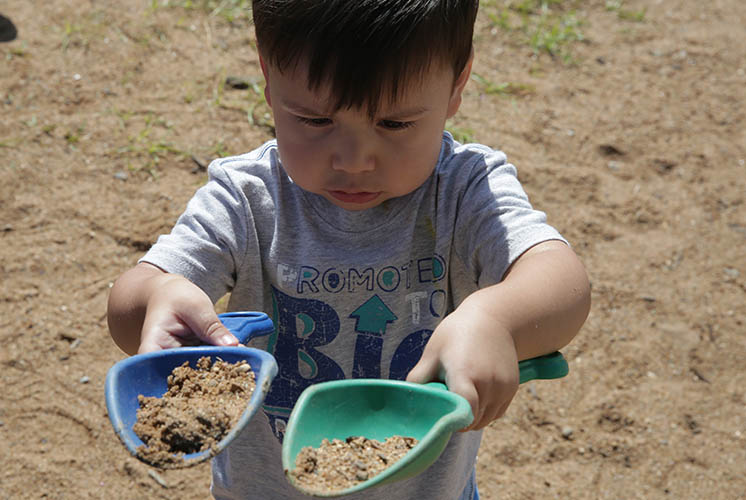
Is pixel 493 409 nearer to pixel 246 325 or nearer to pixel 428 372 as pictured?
pixel 428 372

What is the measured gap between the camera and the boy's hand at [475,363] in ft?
3.59

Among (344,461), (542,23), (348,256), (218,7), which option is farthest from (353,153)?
(542,23)

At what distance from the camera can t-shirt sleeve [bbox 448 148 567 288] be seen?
1.41 meters

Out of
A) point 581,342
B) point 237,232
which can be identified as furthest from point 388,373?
point 581,342

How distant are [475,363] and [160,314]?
1.62ft

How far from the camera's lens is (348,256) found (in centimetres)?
153

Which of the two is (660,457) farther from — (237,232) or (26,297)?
(26,297)

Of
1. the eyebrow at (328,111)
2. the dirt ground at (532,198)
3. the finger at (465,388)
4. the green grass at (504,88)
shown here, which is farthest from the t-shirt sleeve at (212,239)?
the green grass at (504,88)

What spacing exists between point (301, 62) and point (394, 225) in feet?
1.32

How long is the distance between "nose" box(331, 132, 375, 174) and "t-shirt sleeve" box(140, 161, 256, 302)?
28 cm

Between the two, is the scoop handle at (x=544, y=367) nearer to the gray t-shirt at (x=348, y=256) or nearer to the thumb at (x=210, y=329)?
the gray t-shirt at (x=348, y=256)

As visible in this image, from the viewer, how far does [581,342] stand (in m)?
2.61

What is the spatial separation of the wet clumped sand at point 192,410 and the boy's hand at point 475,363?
0.82 feet

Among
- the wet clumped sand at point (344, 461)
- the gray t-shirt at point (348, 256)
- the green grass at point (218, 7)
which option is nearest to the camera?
the wet clumped sand at point (344, 461)
